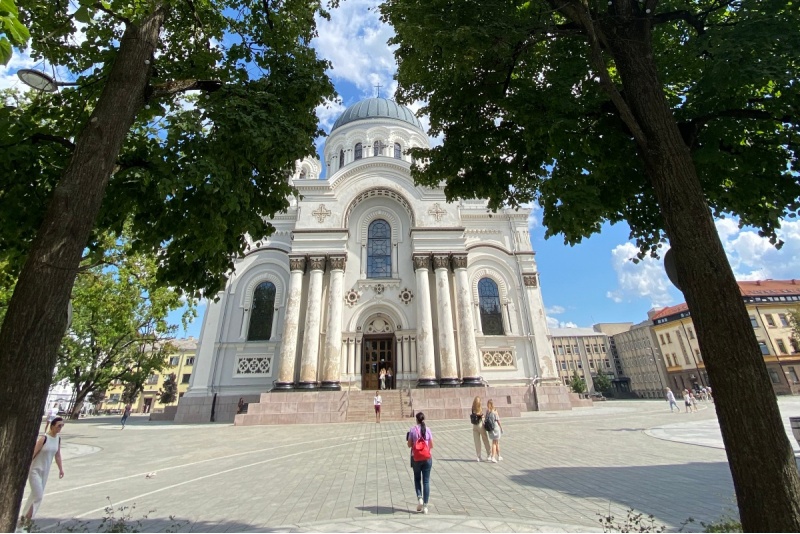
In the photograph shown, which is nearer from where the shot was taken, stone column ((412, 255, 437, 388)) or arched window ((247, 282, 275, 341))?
stone column ((412, 255, 437, 388))

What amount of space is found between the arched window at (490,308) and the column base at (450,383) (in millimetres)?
4789

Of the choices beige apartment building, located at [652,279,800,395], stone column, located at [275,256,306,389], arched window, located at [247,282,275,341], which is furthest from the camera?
beige apartment building, located at [652,279,800,395]

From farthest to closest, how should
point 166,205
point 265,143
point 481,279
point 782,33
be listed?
point 481,279 < point 166,205 < point 265,143 < point 782,33

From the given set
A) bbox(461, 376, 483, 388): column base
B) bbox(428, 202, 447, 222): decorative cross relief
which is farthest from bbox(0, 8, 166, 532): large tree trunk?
bbox(428, 202, 447, 222): decorative cross relief

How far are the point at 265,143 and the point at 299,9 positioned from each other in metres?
3.83

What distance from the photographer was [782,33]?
16.3 ft

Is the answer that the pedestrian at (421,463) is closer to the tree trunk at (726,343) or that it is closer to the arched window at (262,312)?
the tree trunk at (726,343)

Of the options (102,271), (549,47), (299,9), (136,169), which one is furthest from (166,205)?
(102,271)

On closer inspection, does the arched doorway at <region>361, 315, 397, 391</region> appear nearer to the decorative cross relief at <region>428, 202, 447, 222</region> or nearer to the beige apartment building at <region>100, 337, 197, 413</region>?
the decorative cross relief at <region>428, 202, 447, 222</region>

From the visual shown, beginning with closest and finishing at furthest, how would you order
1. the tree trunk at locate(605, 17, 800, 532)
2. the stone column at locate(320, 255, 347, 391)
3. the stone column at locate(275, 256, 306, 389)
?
1. the tree trunk at locate(605, 17, 800, 532)
2. the stone column at locate(275, 256, 306, 389)
3. the stone column at locate(320, 255, 347, 391)

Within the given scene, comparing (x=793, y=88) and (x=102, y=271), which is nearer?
(x=793, y=88)

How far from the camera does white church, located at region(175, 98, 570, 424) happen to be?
22.6 m

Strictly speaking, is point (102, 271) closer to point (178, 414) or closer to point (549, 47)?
point (178, 414)

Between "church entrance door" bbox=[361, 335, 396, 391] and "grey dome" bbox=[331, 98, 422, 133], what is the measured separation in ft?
69.3
